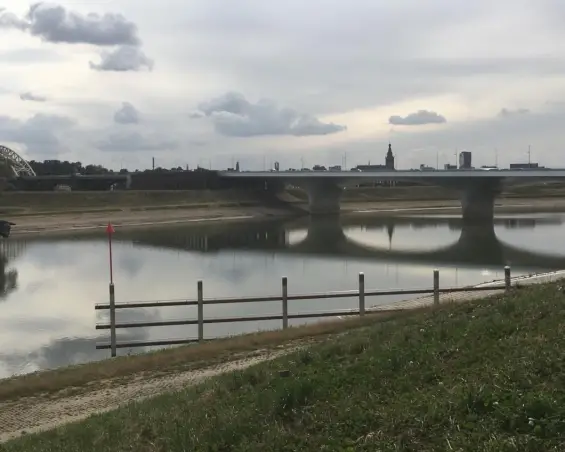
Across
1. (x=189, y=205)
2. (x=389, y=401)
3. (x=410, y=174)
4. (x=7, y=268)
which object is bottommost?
(x=7, y=268)

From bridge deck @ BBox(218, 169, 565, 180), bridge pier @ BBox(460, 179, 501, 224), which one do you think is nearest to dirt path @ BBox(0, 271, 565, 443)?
bridge deck @ BBox(218, 169, 565, 180)

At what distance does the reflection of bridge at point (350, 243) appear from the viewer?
3878 centimetres

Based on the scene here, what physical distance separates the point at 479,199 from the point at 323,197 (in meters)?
23.2

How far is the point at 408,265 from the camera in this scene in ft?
119

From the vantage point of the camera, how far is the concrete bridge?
2842 inches

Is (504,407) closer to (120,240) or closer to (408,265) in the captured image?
(408,265)

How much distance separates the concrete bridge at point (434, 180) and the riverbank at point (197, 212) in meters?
3.76

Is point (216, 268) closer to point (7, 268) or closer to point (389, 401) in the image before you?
point (7, 268)

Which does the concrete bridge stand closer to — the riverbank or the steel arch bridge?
the riverbank

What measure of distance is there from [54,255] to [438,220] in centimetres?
4785

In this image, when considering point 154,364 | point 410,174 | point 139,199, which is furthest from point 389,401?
point 139,199

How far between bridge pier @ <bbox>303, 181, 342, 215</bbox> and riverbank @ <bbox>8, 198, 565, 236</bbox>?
245 cm

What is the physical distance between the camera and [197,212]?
8100 centimetres

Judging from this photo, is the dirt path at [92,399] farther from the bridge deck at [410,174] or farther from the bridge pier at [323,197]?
the bridge pier at [323,197]
